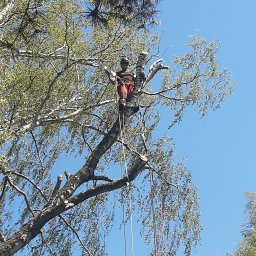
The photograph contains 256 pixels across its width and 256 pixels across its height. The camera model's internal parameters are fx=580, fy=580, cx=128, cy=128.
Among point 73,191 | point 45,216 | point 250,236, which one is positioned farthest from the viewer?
point 250,236

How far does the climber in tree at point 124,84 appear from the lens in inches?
239

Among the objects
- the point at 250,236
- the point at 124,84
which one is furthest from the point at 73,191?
the point at 250,236

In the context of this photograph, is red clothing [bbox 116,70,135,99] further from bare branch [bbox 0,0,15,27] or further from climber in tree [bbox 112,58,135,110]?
bare branch [bbox 0,0,15,27]

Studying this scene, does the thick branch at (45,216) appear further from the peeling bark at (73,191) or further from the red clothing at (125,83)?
the red clothing at (125,83)

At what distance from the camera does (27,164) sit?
8539 millimetres

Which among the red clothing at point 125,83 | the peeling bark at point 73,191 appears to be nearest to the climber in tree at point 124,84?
the red clothing at point 125,83

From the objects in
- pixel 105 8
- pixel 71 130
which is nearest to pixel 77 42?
pixel 71 130

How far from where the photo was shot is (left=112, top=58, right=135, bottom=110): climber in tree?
606cm

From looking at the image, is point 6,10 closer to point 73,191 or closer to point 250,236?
point 73,191

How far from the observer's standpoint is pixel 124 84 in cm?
622

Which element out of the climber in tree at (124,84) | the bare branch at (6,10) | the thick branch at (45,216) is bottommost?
the thick branch at (45,216)

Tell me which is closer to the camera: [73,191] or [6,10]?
[73,191]

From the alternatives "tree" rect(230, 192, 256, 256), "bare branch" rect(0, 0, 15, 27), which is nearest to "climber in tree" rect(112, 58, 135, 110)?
"bare branch" rect(0, 0, 15, 27)

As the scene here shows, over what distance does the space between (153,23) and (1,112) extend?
2100mm
